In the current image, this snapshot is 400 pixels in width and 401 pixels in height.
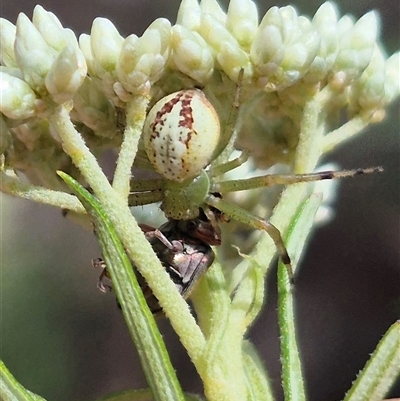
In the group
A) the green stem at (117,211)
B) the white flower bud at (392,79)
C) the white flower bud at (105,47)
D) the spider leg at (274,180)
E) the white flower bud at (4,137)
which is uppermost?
the white flower bud at (392,79)

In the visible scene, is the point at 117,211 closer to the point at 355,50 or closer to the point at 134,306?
the point at 134,306

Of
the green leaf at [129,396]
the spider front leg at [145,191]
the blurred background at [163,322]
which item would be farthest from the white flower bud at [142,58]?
the blurred background at [163,322]

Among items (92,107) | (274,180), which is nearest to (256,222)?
(274,180)

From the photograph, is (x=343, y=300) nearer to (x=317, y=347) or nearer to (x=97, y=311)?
(x=317, y=347)

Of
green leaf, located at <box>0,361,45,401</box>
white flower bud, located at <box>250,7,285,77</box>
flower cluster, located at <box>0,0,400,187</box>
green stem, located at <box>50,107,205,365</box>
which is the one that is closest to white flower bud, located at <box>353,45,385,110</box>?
flower cluster, located at <box>0,0,400,187</box>

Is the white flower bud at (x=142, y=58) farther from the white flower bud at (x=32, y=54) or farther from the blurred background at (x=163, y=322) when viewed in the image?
the blurred background at (x=163, y=322)

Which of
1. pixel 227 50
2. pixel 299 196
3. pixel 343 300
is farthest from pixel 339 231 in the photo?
pixel 227 50

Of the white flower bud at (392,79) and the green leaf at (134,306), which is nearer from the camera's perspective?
the green leaf at (134,306)

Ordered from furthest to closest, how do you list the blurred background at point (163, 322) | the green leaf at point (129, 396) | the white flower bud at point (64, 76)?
1. the blurred background at point (163, 322)
2. the green leaf at point (129, 396)
3. the white flower bud at point (64, 76)
